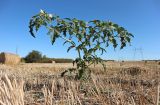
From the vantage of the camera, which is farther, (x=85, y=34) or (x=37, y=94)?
(x=85, y=34)

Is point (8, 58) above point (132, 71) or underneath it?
above

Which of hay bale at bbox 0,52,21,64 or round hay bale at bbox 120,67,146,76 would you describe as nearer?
round hay bale at bbox 120,67,146,76

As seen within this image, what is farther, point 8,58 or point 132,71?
point 8,58

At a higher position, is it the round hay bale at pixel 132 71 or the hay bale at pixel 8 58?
the hay bale at pixel 8 58

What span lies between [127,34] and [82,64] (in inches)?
26.2

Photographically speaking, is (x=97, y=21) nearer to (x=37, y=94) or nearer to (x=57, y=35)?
(x=57, y=35)

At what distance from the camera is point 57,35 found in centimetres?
436

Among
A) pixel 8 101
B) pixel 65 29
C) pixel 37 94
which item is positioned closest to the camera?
pixel 8 101

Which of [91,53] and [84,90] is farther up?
[91,53]

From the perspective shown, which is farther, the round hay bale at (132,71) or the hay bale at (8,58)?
the hay bale at (8,58)

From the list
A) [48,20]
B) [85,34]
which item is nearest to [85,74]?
[85,34]

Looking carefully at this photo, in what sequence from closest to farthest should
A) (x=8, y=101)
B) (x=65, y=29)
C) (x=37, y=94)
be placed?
(x=8, y=101) < (x=37, y=94) < (x=65, y=29)

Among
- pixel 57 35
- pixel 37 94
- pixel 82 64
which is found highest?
pixel 57 35

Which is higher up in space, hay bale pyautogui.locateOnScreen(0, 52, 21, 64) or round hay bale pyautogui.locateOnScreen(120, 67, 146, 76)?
hay bale pyautogui.locateOnScreen(0, 52, 21, 64)
